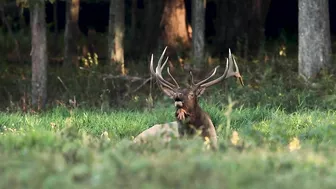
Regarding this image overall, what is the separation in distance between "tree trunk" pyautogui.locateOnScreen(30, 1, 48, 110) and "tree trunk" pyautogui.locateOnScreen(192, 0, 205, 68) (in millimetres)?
3581

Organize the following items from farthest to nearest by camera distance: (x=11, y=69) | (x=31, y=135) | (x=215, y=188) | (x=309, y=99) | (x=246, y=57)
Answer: (x=11, y=69)
(x=246, y=57)
(x=309, y=99)
(x=31, y=135)
(x=215, y=188)

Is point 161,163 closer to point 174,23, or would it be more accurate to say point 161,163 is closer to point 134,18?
point 174,23

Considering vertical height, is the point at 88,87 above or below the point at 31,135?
below

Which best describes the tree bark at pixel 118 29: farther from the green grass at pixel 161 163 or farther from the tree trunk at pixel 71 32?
the green grass at pixel 161 163

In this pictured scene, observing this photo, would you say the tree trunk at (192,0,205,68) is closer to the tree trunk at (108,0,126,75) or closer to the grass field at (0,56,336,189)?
the tree trunk at (108,0,126,75)

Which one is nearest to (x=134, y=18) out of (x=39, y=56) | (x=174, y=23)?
(x=174, y=23)

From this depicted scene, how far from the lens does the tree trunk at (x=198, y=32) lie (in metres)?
20.6

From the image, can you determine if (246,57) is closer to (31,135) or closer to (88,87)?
(88,87)

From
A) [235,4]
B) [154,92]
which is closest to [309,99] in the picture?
[154,92]

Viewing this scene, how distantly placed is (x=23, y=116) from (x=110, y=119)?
167 centimetres

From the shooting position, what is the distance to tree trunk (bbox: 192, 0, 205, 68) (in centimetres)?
2060

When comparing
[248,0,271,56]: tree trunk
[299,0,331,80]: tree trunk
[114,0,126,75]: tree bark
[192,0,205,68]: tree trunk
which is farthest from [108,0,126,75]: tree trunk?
[299,0,331,80]: tree trunk

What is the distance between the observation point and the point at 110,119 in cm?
1406

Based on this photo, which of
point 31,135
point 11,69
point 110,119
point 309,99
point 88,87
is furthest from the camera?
point 11,69
